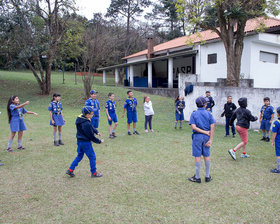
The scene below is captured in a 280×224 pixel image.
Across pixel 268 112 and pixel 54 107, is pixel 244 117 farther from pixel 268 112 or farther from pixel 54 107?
pixel 54 107

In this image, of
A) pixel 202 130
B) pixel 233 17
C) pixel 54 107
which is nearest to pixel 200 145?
pixel 202 130

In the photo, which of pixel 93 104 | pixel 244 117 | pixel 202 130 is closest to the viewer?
pixel 202 130

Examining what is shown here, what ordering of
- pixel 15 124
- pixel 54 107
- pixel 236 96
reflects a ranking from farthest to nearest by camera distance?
pixel 236 96, pixel 54 107, pixel 15 124

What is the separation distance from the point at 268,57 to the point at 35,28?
18.6 metres

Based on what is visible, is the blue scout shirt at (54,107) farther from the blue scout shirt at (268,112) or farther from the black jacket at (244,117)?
the blue scout shirt at (268,112)

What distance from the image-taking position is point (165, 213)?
3.44 metres

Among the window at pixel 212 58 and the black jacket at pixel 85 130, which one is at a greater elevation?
the window at pixel 212 58

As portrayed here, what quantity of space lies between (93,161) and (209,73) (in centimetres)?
1664

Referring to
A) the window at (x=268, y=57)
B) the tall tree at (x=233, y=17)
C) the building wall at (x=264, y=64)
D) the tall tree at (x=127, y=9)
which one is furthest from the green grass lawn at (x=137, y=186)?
the tall tree at (x=127, y=9)

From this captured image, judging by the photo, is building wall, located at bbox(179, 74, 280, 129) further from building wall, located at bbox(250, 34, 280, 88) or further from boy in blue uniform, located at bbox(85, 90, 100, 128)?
building wall, located at bbox(250, 34, 280, 88)

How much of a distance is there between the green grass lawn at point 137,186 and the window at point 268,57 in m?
12.2

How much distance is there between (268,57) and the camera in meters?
17.9

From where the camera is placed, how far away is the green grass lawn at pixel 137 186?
11.2 feet

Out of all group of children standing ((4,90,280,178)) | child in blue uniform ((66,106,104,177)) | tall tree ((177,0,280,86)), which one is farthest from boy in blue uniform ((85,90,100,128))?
tall tree ((177,0,280,86))
